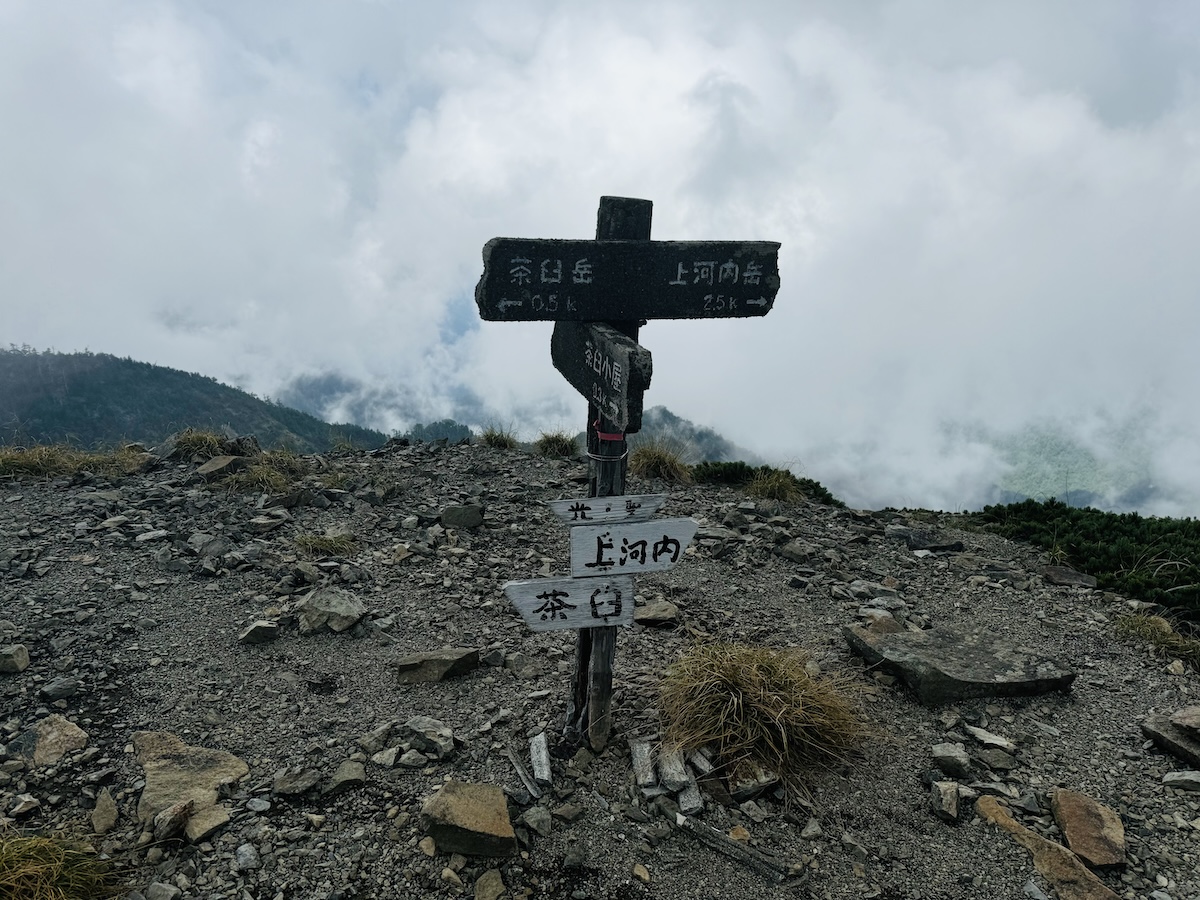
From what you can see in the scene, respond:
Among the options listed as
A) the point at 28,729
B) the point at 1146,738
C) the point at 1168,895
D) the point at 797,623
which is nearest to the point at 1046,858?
the point at 1168,895

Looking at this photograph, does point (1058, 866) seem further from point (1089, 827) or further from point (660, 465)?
point (660, 465)

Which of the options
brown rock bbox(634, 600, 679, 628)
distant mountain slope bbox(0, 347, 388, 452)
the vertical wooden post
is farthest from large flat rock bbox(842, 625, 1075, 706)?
distant mountain slope bbox(0, 347, 388, 452)

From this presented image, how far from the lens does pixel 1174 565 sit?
870 cm

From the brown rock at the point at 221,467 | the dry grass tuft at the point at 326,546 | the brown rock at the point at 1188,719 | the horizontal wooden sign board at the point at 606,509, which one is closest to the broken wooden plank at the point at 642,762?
the horizontal wooden sign board at the point at 606,509

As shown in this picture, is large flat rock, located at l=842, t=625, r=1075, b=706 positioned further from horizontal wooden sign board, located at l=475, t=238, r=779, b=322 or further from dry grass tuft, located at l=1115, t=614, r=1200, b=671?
horizontal wooden sign board, located at l=475, t=238, r=779, b=322

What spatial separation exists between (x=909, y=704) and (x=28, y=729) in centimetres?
671

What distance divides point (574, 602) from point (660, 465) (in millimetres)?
8189

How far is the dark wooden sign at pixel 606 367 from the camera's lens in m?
3.89

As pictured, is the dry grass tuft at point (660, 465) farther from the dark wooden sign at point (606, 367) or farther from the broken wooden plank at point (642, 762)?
the dark wooden sign at point (606, 367)

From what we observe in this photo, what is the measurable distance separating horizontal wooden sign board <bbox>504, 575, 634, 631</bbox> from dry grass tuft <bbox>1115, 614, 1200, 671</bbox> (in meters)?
5.65

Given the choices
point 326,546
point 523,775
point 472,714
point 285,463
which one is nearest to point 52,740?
point 472,714

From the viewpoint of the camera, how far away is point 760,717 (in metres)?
5.19

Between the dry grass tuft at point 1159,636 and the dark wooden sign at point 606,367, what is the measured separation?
625 centimetres

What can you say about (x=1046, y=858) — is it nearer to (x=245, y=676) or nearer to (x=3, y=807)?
(x=245, y=676)
